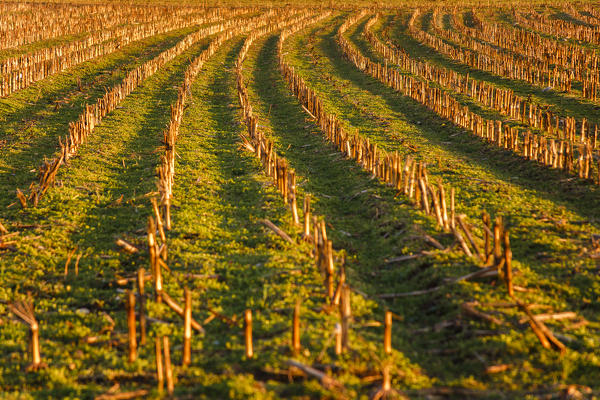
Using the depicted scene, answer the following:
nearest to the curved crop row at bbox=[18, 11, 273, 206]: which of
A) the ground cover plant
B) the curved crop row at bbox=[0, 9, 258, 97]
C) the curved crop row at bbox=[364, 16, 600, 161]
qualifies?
the ground cover plant

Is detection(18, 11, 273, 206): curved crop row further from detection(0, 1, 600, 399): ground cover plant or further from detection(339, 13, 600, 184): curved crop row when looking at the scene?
detection(339, 13, 600, 184): curved crop row

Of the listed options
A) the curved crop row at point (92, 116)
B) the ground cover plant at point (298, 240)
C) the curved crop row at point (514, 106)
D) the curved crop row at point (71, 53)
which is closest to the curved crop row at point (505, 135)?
the ground cover plant at point (298, 240)

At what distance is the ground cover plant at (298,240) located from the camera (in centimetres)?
697

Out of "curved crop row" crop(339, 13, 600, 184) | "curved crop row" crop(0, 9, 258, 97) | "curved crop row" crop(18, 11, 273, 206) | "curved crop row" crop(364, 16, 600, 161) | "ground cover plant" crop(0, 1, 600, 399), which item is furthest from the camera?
"curved crop row" crop(0, 9, 258, 97)

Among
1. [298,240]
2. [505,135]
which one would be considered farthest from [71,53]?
[298,240]

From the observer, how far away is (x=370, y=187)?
14.4 m

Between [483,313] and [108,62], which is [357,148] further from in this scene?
[108,62]

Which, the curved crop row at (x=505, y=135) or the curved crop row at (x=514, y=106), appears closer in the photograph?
the curved crop row at (x=505, y=135)

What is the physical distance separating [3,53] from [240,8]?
3643 cm

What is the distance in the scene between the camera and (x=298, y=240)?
36.3ft

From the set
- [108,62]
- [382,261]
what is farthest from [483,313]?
[108,62]

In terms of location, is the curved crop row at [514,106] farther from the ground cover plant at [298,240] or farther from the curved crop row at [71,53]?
the curved crop row at [71,53]

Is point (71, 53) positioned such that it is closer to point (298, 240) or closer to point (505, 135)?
point (505, 135)

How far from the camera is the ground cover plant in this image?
6.97m
